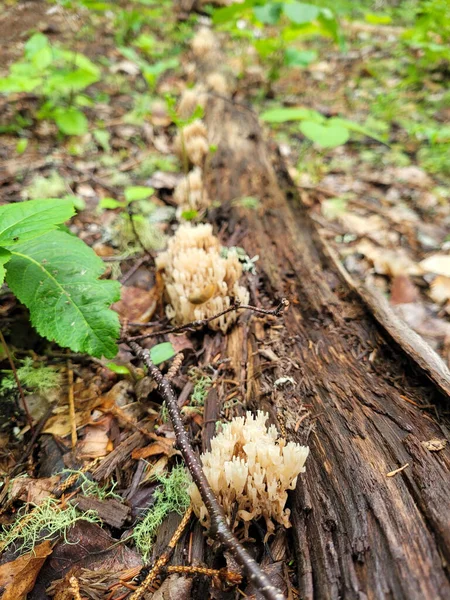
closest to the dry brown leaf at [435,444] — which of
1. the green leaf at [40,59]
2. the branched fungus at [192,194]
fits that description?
the branched fungus at [192,194]

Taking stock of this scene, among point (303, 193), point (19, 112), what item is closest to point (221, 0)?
point (19, 112)

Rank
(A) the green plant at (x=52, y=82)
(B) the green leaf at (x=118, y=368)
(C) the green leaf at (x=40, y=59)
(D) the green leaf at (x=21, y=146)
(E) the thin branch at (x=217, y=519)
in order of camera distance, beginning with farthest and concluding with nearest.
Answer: (D) the green leaf at (x=21, y=146), (C) the green leaf at (x=40, y=59), (A) the green plant at (x=52, y=82), (B) the green leaf at (x=118, y=368), (E) the thin branch at (x=217, y=519)

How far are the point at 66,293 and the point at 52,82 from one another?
3.43 meters

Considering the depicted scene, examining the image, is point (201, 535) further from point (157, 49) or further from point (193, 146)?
point (157, 49)

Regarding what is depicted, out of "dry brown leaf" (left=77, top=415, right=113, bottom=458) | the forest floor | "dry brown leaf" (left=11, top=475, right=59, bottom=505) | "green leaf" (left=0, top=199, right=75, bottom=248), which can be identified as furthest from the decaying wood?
"green leaf" (left=0, top=199, right=75, bottom=248)

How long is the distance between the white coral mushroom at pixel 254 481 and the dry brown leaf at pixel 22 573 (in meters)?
0.70

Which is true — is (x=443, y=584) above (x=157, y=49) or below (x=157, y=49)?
below

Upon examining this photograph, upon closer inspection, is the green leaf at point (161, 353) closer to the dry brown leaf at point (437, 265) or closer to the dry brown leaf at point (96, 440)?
the dry brown leaf at point (96, 440)

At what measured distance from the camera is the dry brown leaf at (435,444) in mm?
1830

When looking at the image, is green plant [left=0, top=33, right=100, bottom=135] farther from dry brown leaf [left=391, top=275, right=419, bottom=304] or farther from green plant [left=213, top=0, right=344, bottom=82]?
dry brown leaf [left=391, top=275, right=419, bottom=304]

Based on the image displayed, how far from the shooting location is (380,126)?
5758 mm

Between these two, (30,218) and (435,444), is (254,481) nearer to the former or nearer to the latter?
(435,444)

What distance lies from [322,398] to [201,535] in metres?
0.92

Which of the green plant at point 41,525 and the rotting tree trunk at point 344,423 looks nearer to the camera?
the rotting tree trunk at point 344,423
